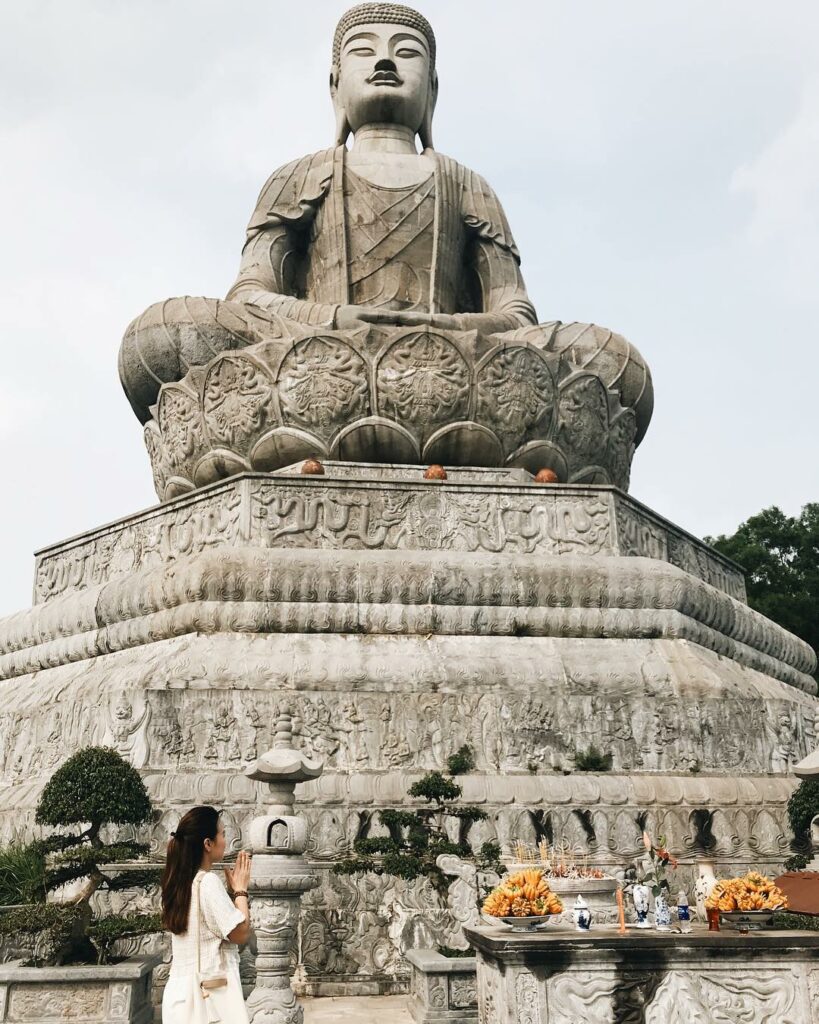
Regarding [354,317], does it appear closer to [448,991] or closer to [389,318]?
[389,318]

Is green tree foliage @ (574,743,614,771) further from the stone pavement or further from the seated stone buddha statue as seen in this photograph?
the seated stone buddha statue

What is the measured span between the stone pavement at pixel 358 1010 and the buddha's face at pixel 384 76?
11745 mm

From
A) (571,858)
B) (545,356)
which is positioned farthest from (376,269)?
(571,858)

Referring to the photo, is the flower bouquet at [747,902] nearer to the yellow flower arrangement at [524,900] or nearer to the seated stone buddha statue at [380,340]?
the yellow flower arrangement at [524,900]

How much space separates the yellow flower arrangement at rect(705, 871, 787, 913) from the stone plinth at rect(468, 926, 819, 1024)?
305 millimetres

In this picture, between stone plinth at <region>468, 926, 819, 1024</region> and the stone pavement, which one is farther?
the stone pavement

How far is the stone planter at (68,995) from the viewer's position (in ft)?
15.9

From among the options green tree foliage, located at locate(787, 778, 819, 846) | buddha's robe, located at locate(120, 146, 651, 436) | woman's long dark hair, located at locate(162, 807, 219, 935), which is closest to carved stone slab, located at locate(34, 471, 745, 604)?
buddha's robe, located at locate(120, 146, 651, 436)

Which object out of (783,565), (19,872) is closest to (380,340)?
(19,872)

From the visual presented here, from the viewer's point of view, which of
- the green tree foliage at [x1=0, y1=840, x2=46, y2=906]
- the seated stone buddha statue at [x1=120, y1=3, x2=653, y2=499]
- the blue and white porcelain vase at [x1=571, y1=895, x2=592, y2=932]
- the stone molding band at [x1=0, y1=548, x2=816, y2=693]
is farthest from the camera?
the seated stone buddha statue at [x1=120, y1=3, x2=653, y2=499]

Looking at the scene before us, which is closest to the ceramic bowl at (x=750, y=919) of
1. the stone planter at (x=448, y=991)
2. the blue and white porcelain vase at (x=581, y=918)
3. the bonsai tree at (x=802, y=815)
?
the blue and white porcelain vase at (x=581, y=918)

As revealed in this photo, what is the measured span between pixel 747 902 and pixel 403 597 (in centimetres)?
425

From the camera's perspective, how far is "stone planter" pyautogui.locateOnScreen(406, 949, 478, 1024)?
5047 mm

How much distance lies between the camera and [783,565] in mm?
22109
